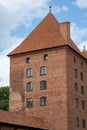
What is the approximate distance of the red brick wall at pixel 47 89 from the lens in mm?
42375

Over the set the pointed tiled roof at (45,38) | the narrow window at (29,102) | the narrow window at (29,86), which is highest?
the pointed tiled roof at (45,38)

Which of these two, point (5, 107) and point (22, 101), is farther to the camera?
point (5, 107)

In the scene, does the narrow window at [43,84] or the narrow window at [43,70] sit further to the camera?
the narrow window at [43,70]

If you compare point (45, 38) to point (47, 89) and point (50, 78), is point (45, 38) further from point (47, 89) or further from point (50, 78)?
point (47, 89)

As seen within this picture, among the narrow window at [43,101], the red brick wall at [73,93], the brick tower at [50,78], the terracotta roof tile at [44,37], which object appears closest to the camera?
the brick tower at [50,78]

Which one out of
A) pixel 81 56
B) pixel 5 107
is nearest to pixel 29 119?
pixel 81 56

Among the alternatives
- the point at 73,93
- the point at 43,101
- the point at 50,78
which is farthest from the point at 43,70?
the point at 73,93

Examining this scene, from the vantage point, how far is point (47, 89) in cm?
4381

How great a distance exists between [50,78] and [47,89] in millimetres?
1257

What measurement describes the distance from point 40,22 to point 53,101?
10786mm

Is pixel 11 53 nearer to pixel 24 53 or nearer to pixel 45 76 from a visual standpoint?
pixel 24 53

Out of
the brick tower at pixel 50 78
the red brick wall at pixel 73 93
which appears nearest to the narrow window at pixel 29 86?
the brick tower at pixel 50 78

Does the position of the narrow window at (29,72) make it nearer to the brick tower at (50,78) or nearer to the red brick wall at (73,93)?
the brick tower at (50,78)

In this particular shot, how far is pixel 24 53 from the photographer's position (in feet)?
152
